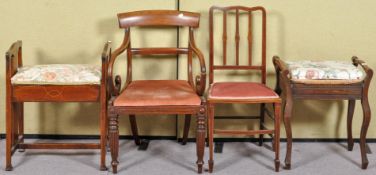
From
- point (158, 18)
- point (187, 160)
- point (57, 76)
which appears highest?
point (158, 18)

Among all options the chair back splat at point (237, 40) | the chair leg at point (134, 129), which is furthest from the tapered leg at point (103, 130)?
the chair back splat at point (237, 40)

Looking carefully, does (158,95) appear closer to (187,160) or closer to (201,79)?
(201,79)

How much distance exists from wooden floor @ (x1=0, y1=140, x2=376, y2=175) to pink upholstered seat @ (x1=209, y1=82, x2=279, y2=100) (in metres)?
0.46

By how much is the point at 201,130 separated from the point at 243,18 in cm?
95

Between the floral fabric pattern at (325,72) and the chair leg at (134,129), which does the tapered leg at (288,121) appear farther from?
the chair leg at (134,129)

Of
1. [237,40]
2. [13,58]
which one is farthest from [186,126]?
[13,58]

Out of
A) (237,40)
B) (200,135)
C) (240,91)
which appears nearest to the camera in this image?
(200,135)

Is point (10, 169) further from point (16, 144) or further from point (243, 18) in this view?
point (243, 18)

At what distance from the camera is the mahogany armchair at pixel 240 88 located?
148 inches

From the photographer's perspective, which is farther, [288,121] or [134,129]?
[134,129]

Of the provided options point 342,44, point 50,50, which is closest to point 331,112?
point 342,44

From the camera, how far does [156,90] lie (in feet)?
12.7

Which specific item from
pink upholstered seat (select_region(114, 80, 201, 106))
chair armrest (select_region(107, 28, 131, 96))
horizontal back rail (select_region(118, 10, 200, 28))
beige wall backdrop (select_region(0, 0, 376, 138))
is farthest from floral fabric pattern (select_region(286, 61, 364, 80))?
chair armrest (select_region(107, 28, 131, 96))

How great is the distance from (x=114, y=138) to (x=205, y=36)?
1.03 metres
